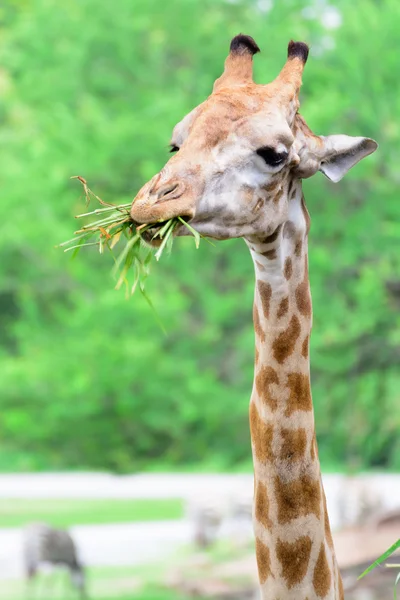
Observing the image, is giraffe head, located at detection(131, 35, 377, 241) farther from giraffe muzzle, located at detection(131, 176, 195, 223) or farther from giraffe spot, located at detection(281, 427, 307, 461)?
giraffe spot, located at detection(281, 427, 307, 461)

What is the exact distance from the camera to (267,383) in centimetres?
200

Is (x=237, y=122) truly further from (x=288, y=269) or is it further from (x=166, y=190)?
(x=288, y=269)

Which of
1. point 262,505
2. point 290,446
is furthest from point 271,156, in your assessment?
point 262,505

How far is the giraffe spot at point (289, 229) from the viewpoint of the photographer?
6.50 ft

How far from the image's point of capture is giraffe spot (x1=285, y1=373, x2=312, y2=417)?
2.00 m

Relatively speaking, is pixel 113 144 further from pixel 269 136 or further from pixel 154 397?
pixel 269 136

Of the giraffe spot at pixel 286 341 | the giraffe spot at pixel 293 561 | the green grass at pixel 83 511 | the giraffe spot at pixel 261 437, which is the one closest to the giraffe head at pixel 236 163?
the giraffe spot at pixel 286 341

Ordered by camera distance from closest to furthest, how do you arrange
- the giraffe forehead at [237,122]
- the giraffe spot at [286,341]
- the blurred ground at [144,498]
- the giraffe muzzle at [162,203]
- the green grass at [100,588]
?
the giraffe muzzle at [162,203] < the giraffe forehead at [237,122] < the giraffe spot at [286,341] < the green grass at [100,588] < the blurred ground at [144,498]

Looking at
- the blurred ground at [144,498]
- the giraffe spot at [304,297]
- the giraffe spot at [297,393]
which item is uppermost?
the blurred ground at [144,498]

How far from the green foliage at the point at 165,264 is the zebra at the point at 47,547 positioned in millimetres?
2282

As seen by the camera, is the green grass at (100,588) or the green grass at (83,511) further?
the green grass at (83,511)

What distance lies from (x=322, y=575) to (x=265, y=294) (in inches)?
22.2

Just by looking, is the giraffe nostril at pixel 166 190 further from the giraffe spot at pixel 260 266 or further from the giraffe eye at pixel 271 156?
the giraffe spot at pixel 260 266

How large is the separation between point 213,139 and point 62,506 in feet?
32.7
